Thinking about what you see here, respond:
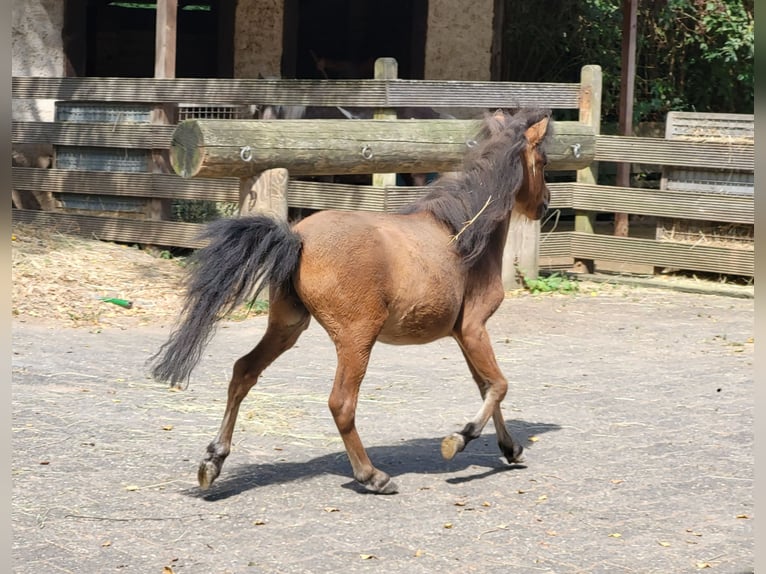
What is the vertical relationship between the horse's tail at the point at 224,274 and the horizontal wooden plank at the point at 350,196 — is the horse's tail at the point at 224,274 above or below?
below

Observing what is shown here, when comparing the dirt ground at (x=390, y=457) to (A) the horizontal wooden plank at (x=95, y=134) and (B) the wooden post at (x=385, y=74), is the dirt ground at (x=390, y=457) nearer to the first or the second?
(B) the wooden post at (x=385, y=74)

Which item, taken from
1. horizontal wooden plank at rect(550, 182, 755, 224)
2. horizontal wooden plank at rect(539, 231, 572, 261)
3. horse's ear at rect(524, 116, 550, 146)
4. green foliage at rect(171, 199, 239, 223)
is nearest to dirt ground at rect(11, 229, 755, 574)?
horse's ear at rect(524, 116, 550, 146)

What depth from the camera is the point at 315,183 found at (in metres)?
10.1

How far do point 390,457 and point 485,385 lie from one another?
670 mm

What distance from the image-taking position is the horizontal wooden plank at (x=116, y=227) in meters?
11.1

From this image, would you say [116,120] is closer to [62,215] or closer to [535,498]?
[62,215]

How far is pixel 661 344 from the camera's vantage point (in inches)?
344

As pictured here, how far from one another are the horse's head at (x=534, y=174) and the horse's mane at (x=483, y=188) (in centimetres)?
6

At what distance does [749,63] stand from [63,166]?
9.94m

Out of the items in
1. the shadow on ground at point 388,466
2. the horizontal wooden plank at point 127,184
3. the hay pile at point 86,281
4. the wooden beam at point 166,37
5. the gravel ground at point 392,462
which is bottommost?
the shadow on ground at point 388,466

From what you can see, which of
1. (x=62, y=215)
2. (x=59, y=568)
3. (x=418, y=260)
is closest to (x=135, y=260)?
(x=62, y=215)

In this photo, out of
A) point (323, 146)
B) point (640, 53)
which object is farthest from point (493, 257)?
point (640, 53)

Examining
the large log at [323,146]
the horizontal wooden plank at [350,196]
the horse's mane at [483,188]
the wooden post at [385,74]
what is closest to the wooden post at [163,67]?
the horizontal wooden plank at [350,196]

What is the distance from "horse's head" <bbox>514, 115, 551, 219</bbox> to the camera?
5.71 metres
